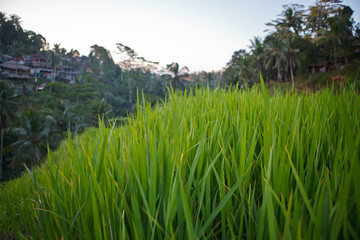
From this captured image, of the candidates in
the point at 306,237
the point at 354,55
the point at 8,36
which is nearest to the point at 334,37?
the point at 354,55

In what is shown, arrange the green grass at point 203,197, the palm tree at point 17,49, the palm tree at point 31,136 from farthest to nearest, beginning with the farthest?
the palm tree at point 17,49
the palm tree at point 31,136
the green grass at point 203,197

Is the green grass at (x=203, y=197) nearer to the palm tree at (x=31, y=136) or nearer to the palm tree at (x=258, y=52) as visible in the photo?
the palm tree at (x=31, y=136)

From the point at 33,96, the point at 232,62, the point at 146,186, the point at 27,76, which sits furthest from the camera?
the point at 232,62

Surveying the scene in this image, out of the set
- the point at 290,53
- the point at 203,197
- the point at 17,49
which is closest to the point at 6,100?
the point at 203,197

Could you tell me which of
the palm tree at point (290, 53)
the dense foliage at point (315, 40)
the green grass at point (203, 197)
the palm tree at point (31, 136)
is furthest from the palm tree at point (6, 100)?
the palm tree at point (290, 53)

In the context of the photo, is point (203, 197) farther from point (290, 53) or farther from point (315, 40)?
point (315, 40)

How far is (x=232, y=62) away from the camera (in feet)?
141

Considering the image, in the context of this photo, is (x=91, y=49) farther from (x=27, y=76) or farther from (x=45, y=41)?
(x=27, y=76)

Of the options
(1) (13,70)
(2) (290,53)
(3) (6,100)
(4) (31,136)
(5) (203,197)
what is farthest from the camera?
(1) (13,70)

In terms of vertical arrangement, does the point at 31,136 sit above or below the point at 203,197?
below

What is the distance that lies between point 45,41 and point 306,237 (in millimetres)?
63460

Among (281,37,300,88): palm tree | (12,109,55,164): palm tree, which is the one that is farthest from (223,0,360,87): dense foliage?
(12,109,55,164): palm tree

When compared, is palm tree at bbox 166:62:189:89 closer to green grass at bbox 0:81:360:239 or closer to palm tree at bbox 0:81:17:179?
palm tree at bbox 0:81:17:179

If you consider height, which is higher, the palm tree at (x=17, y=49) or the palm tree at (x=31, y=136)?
the palm tree at (x=17, y=49)
